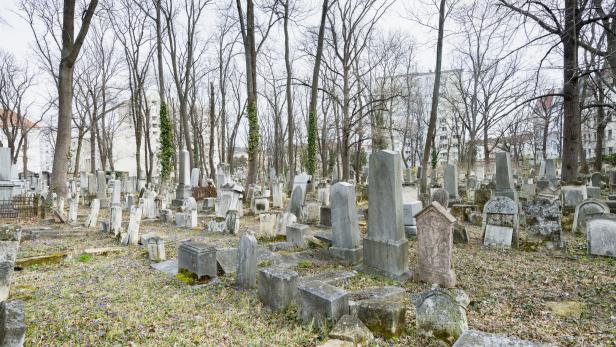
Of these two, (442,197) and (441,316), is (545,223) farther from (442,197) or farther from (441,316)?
(441,316)

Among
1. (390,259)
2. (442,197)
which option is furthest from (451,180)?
(390,259)

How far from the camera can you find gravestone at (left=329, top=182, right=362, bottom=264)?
6.20 m

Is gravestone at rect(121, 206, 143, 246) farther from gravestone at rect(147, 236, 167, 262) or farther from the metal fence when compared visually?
the metal fence

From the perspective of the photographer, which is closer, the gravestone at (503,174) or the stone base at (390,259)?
the stone base at (390,259)

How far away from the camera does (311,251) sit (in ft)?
22.1

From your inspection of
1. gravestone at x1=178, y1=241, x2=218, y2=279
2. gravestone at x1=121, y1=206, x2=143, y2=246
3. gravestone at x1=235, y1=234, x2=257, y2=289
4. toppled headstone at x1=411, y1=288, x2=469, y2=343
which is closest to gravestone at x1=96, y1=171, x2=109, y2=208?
gravestone at x1=121, y1=206, x2=143, y2=246

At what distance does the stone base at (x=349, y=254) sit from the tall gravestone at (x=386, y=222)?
548 mm

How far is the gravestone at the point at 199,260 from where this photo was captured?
200 inches

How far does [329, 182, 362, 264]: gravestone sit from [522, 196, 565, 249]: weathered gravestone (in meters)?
3.46

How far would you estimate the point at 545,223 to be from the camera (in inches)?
258

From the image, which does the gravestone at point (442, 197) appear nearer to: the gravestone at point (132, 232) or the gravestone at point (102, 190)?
the gravestone at point (132, 232)

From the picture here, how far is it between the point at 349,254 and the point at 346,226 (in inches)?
19.8

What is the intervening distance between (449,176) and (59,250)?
13.1 m

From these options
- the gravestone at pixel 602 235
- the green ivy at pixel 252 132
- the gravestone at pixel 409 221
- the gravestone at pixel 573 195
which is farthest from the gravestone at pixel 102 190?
the gravestone at pixel 573 195
